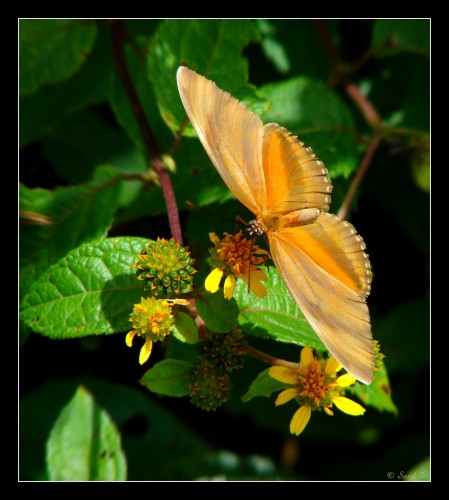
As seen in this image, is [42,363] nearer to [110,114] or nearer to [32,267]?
[32,267]

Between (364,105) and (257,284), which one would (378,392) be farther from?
(364,105)

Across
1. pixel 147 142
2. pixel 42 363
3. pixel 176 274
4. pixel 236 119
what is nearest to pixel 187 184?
pixel 147 142

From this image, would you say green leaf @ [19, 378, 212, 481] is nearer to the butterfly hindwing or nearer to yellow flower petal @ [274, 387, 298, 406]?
yellow flower petal @ [274, 387, 298, 406]


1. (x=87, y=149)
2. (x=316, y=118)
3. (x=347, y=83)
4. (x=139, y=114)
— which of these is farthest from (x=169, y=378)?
(x=347, y=83)

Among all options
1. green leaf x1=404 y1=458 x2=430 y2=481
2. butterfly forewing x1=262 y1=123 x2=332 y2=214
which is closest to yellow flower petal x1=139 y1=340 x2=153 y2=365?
butterfly forewing x1=262 y1=123 x2=332 y2=214

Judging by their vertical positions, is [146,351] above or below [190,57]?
below

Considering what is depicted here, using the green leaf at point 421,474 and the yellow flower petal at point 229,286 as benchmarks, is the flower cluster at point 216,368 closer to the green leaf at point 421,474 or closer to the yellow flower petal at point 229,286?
the yellow flower petal at point 229,286

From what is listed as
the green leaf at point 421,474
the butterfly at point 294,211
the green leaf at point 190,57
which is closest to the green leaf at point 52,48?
the green leaf at point 190,57
